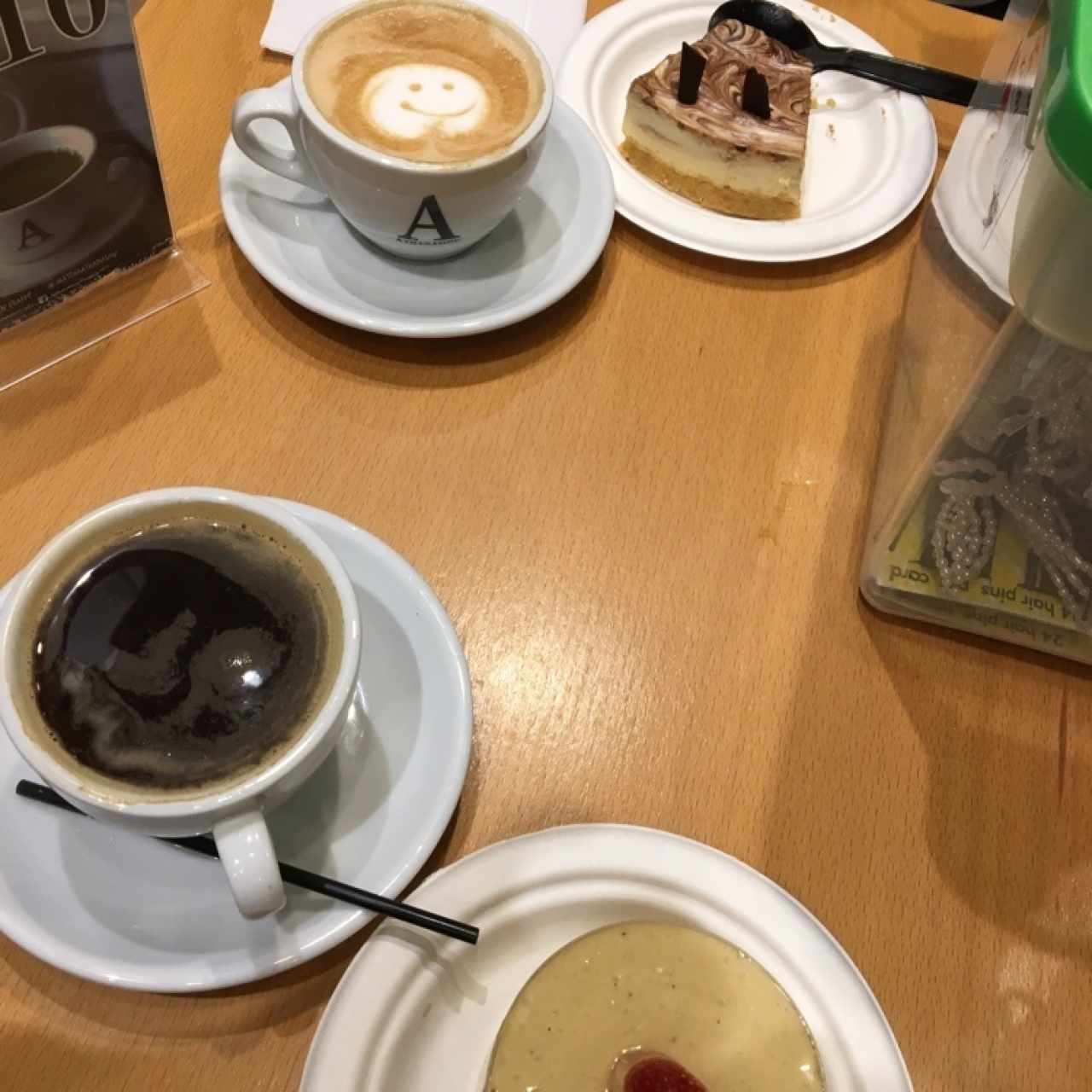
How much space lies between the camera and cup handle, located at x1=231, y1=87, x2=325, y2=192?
693mm

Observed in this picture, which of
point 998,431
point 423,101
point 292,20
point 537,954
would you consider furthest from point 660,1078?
point 292,20

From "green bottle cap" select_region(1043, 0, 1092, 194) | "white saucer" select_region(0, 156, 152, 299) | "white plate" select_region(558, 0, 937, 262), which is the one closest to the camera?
"green bottle cap" select_region(1043, 0, 1092, 194)

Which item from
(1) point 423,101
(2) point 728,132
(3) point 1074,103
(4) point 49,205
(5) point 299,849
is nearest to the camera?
(3) point 1074,103

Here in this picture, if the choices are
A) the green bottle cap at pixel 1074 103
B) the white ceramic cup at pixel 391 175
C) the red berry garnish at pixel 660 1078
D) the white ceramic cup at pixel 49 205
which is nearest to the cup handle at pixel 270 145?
the white ceramic cup at pixel 391 175

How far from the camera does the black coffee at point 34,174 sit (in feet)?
1.93

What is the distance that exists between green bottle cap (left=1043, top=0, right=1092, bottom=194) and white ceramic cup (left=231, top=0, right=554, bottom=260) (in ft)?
1.15

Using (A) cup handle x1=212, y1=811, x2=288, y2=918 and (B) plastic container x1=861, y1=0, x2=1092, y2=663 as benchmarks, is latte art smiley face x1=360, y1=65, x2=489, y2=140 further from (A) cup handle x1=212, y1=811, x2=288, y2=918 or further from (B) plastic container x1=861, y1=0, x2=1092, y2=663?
(A) cup handle x1=212, y1=811, x2=288, y2=918

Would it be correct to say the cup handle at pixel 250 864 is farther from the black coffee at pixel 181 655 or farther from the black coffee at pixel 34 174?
the black coffee at pixel 34 174

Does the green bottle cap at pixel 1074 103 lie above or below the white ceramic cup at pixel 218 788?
above

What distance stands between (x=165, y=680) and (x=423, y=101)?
464mm

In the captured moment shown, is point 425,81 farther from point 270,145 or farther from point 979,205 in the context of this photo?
point 979,205

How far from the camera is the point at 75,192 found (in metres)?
0.63

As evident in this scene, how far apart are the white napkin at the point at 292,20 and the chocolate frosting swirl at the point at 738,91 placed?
16 centimetres

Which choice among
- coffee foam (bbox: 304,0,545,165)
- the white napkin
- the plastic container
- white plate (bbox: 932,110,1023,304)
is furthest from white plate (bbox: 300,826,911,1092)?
the white napkin
